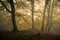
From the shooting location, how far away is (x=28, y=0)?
47.9 ft

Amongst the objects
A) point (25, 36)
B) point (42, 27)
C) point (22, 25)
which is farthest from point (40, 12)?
point (25, 36)

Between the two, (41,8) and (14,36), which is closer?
(14,36)

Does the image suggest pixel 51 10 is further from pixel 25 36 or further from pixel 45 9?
pixel 25 36

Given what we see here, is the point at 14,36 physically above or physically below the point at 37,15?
below

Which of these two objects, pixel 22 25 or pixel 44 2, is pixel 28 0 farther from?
pixel 22 25

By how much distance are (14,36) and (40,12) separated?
6.30 meters

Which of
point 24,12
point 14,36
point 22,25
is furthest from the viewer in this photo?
point 22,25

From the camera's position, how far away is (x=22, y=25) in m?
16.9

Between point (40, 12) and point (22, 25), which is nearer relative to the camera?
point (40, 12)

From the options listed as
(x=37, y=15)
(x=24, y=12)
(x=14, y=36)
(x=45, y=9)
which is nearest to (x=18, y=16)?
(x=24, y=12)

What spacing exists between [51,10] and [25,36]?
6.58 m

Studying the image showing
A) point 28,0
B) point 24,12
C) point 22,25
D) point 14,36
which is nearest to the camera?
point 14,36

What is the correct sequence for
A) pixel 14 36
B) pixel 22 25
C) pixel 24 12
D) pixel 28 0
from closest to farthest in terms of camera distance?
pixel 14 36, pixel 28 0, pixel 24 12, pixel 22 25

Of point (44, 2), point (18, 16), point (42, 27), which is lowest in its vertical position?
point (42, 27)
